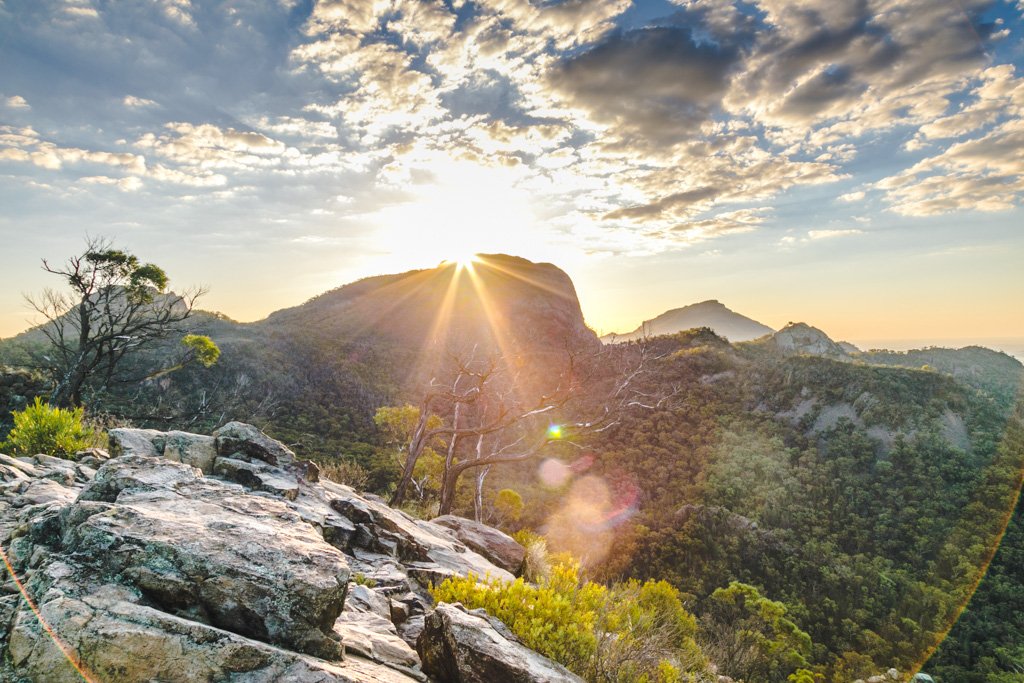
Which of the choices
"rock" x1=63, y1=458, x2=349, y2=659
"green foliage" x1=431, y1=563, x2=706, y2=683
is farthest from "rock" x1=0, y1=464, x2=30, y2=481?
"green foliage" x1=431, y1=563, x2=706, y2=683

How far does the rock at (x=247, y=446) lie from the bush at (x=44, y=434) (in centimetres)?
459

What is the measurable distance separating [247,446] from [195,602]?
5.11m

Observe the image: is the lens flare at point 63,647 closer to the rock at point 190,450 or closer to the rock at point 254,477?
the rock at point 254,477

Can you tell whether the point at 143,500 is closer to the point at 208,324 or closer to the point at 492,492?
the point at 492,492

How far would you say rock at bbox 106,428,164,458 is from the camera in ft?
24.7

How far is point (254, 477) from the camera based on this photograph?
24.4 feet

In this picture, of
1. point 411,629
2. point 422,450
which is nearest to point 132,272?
point 422,450

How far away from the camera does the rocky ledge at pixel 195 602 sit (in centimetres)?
328

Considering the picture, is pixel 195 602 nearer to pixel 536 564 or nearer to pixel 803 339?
pixel 536 564

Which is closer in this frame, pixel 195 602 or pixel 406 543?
pixel 195 602

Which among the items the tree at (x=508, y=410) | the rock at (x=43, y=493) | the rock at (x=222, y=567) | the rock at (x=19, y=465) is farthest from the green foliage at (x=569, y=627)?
the tree at (x=508, y=410)

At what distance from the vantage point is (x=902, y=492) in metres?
24.3

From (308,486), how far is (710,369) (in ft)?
132

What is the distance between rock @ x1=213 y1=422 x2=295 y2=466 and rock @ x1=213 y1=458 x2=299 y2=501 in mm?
415
